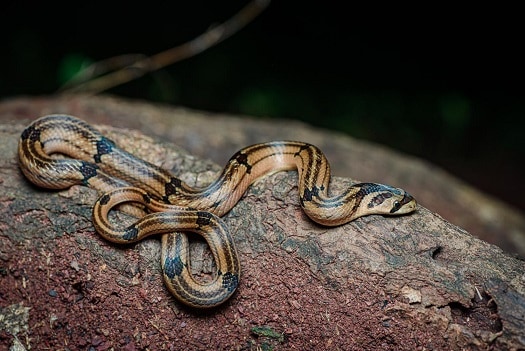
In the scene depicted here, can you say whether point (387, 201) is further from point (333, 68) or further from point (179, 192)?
point (333, 68)

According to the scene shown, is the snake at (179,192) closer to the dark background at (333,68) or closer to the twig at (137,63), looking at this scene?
the twig at (137,63)

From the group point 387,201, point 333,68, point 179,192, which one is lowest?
point 179,192

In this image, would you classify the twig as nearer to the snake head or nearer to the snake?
the snake

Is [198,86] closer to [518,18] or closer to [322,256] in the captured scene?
[518,18]

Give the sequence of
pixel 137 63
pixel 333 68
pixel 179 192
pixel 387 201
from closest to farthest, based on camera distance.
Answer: pixel 387 201 → pixel 179 192 → pixel 137 63 → pixel 333 68

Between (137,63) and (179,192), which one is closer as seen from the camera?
(179,192)

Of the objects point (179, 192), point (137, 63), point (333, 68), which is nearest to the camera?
point (179, 192)

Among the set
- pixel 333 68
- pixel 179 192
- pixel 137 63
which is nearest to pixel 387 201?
pixel 179 192

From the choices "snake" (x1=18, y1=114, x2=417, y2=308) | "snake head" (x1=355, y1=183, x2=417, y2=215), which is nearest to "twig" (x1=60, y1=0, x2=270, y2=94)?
"snake" (x1=18, y1=114, x2=417, y2=308)

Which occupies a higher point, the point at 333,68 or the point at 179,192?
the point at 333,68
